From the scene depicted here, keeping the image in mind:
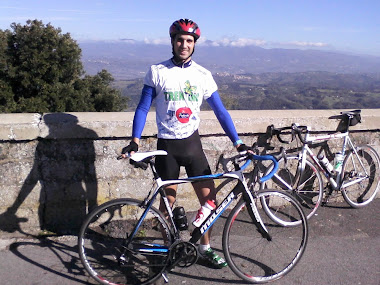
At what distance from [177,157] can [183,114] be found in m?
Answer: 0.36

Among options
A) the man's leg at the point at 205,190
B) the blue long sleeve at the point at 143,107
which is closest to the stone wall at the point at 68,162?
the blue long sleeve at the point at 143,107

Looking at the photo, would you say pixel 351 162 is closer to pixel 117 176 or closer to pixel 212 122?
pixel 212 122

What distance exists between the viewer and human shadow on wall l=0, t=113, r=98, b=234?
12.0 feet

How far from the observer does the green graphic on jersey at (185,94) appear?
2826 millimetres

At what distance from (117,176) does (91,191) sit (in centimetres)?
32

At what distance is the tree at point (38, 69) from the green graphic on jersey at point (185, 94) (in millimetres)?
16642

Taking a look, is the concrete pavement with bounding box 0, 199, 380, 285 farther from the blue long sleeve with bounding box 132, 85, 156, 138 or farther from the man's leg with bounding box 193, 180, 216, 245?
the blue long sleeve with bounding box 132, 85, 156, 138

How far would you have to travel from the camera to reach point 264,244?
3438 mm

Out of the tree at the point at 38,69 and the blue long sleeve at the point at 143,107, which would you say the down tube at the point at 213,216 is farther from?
the tree at the point at 38,69

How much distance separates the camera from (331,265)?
3.30 metres

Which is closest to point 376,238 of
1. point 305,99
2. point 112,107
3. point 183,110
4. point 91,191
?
point 183,110

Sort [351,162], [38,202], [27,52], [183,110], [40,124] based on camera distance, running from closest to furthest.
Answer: [183,110] → [40,124] → [38,202] → [351,162] → [27,52]

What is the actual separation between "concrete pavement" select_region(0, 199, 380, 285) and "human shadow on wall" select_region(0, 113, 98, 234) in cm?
30

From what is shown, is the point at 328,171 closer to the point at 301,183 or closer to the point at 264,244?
the point at 301,183
